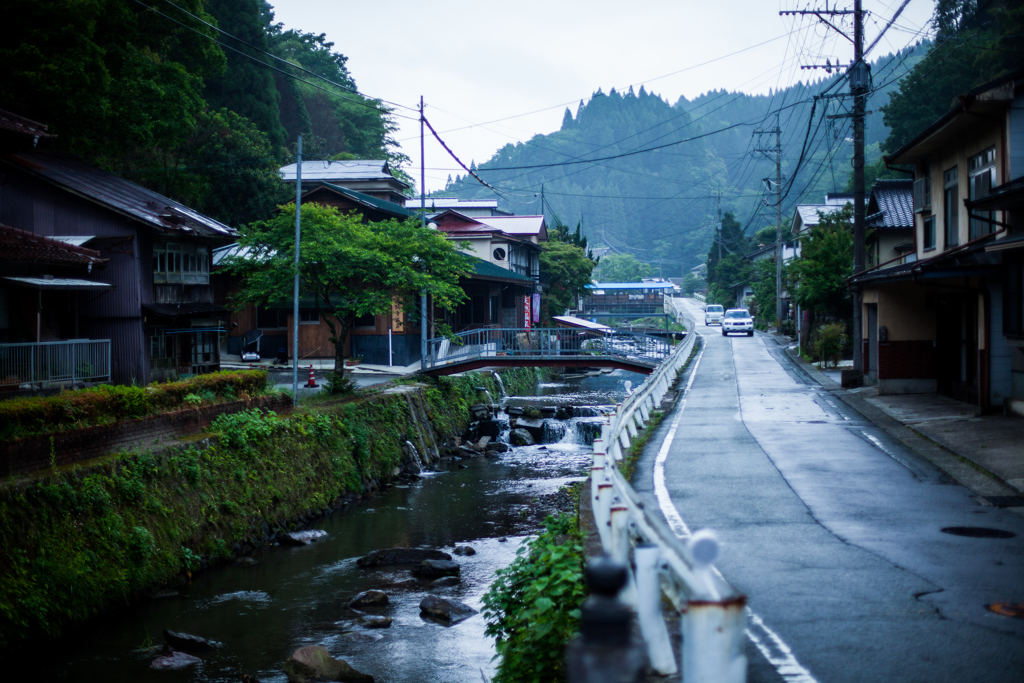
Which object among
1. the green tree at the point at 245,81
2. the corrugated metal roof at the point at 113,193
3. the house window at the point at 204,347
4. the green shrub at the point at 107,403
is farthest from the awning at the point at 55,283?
the green tree at the point at 245,81

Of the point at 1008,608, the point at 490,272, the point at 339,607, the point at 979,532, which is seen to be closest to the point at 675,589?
the point at 1008,608

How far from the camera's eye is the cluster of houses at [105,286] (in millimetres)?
18078

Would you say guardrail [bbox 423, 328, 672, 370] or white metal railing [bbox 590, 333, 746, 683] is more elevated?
guardrail [bbox 423, 328, 672, 370]

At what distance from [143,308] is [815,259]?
26.5m

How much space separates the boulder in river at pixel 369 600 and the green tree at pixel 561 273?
43.9 metres

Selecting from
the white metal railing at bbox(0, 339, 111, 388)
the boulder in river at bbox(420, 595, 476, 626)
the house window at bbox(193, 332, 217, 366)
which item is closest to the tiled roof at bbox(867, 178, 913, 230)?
the boulder in river at bbox(420, 595, 476, 626)

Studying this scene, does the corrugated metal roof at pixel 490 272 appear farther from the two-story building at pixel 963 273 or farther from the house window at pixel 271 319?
the two-story building at pixel 963 273

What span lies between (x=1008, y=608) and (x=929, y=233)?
1780cm

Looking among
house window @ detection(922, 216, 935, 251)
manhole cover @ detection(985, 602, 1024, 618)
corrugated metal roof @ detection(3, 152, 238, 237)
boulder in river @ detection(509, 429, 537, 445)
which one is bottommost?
boulder in river @ detection(509, 429, 537, 445)

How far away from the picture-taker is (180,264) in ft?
83.1

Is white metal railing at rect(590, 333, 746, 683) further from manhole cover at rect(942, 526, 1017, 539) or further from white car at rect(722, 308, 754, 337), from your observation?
white car at rect(722, 308, 754, 337)

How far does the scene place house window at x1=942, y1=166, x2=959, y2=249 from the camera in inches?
765

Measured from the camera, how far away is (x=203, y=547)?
14.9 meters

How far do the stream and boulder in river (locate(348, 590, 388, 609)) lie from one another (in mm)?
150
